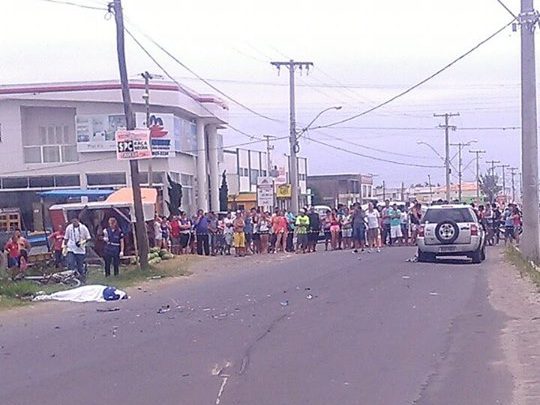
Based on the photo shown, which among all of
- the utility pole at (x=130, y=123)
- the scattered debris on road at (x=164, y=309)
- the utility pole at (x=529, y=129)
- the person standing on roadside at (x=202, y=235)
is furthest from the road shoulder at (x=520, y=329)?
the person standing on roadside at (x=202, y=235)

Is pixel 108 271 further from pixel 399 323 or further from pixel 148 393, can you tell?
pixel 148 393

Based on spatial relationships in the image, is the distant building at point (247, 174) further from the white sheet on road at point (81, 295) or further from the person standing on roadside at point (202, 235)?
the white sheet on road at point (81, 295)

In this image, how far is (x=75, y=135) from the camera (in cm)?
5325

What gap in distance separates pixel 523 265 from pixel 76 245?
11.3 m

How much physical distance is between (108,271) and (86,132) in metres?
28.0

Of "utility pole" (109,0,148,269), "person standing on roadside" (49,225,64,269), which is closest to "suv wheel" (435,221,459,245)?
"utility pole" (109,0,148,269)

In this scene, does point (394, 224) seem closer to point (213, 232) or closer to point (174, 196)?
point (213, 232)

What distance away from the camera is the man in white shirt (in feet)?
80.3

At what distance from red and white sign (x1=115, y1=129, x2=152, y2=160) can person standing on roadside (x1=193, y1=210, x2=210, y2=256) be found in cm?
908

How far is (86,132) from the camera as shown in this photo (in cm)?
5256

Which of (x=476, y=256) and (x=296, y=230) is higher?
(x=296, y=230)

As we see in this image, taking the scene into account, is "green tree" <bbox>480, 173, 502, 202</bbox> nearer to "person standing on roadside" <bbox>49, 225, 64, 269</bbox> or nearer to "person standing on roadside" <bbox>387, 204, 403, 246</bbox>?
"person standing on roadside" <bbox>387, 204, 403, 246</bbox>

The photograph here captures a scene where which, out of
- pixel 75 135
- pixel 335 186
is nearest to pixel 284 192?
pixel 75 135

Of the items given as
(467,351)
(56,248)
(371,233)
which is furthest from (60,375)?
(371,233)
